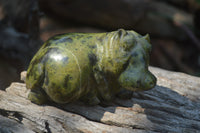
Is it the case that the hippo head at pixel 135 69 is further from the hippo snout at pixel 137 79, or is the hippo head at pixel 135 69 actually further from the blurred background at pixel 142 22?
the blurred background at pixel 142 22

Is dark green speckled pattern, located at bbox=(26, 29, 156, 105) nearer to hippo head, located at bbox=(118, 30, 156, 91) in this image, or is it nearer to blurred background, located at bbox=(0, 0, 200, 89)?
hippo head, located at bbox=(118, 30, 156, 91)

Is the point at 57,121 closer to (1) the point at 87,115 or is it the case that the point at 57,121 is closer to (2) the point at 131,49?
(1) the point at 87,115

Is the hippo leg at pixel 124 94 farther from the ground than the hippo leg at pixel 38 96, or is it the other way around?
the hippo leg at pixel 124 94

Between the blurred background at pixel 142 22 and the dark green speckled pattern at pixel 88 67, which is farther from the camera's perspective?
the blurred background at pixel 142 22

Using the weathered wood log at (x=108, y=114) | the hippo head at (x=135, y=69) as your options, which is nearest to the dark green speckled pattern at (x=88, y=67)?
the hippo head at (x=135, y=69)

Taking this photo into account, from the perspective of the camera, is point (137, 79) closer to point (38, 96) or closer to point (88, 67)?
point (88, 67)

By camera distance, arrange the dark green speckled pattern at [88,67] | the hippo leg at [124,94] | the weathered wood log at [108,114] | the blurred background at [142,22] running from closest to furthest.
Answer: the dark green speckled pattern at [88,67]
the weathered wood log at [108,114]
the hippo leg at [124,94]
the blurred background at [142,22]

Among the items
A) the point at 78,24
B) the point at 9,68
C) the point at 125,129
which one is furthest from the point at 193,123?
the point at 78,24

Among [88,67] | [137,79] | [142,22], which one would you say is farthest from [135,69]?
[142,22]
